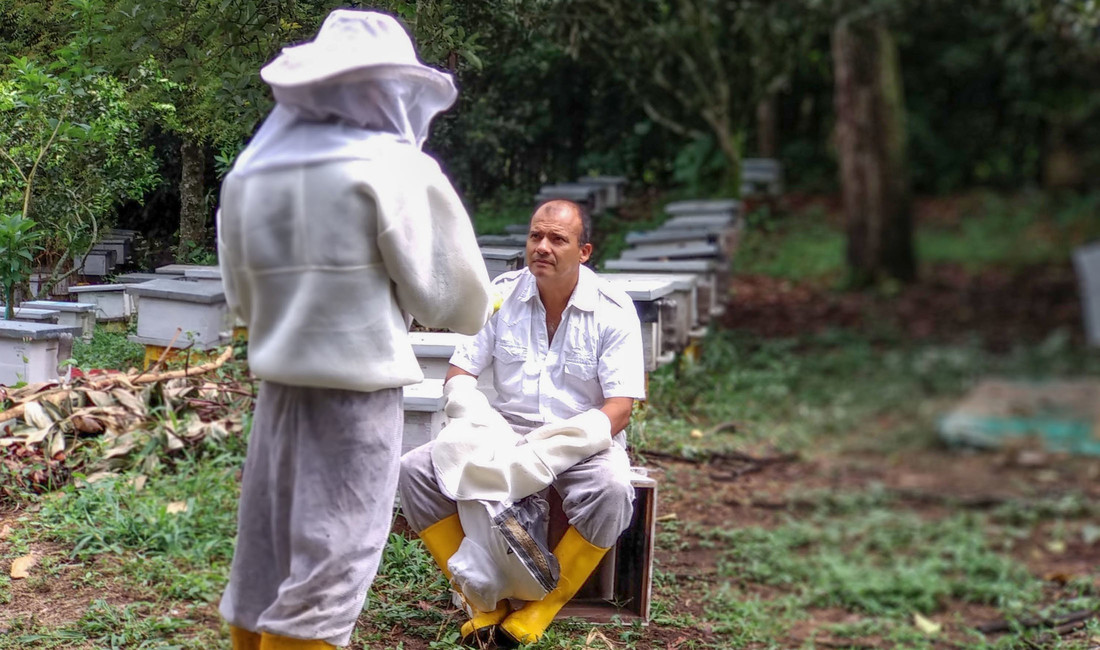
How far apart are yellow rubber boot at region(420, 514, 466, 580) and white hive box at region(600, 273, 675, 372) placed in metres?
1.44

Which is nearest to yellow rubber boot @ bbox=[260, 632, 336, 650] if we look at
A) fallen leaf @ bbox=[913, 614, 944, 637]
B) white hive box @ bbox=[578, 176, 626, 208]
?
fallen leaf @ bbox=[913, 614, 944, 637]

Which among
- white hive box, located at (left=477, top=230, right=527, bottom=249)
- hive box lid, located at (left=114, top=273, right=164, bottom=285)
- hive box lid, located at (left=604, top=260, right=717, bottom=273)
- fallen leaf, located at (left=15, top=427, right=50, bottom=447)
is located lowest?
fallen leaf, located at (left=15, top=427, right=50, bottom=447)

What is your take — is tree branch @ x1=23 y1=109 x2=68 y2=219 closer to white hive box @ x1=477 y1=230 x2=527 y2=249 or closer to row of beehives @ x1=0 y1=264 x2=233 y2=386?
row of beehives @ x1=0 y1=264 x2=233 y2=386

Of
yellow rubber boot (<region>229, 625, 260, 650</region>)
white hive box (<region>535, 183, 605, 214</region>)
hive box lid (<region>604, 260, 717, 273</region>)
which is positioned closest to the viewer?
yellow rubber boot (<region>229, 625, 260, 650</region>)

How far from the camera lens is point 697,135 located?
625 cm

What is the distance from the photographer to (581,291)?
3.08 meters

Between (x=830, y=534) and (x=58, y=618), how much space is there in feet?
12.5

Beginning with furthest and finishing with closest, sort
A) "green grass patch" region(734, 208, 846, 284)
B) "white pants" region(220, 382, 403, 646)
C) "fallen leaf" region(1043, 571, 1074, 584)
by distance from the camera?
"green grass patch" region(734, 208, 846, 284) → "fallen leaf" region(1043, 571, 1074, 584) → "white pants" region(220, 382, 403, 646)

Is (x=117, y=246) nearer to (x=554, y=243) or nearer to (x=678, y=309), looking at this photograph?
(x=554, y=243)

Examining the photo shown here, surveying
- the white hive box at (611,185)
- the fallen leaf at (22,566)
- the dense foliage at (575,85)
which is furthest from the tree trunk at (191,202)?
the white hive box at (611,185)

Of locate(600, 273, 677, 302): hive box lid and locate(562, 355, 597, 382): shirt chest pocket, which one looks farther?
locate(600, 273, 677, 302): hive box lid

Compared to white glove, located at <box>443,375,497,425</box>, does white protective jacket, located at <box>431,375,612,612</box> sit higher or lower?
lower

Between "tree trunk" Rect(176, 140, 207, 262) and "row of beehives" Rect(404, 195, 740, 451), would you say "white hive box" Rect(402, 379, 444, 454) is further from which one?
"tree trunk" Rect(176, 140, 207, 262)

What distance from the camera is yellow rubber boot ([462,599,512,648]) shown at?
2916 millimetres
